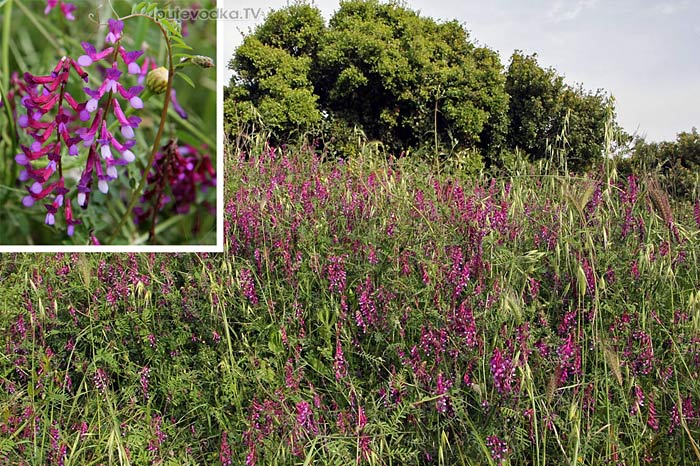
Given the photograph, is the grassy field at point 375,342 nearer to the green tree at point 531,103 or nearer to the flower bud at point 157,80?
the flower bud at point 157,80

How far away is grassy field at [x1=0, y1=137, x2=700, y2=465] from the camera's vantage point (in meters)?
2.25

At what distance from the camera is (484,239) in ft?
8.62

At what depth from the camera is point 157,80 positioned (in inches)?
70.2

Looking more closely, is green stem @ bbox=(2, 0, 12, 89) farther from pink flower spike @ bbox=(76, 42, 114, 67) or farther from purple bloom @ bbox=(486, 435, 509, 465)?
purple bloom @ bbox=(486, 435, 509, 465)

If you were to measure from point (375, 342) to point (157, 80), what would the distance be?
1.43 meters

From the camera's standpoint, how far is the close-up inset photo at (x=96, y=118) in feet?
5.78

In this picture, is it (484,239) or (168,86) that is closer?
(168,86)

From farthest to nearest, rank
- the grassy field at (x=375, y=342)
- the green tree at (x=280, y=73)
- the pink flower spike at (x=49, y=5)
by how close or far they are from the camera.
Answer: the green tree at (x=280, y=73), the grassy field at (x=375, y=342), the pink flower spike at (x=49, y=5)

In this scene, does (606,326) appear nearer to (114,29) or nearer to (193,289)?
(193,289)

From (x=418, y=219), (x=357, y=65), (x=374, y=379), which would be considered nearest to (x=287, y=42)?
A: (x=357, y=65)

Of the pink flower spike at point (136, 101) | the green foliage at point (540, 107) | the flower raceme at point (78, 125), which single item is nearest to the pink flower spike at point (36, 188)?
the flower raceme at point (78, 125)

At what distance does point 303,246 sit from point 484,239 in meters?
0.80

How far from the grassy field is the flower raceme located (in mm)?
796

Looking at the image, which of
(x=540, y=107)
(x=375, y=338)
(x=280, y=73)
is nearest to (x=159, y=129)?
(x=375, y=338)
